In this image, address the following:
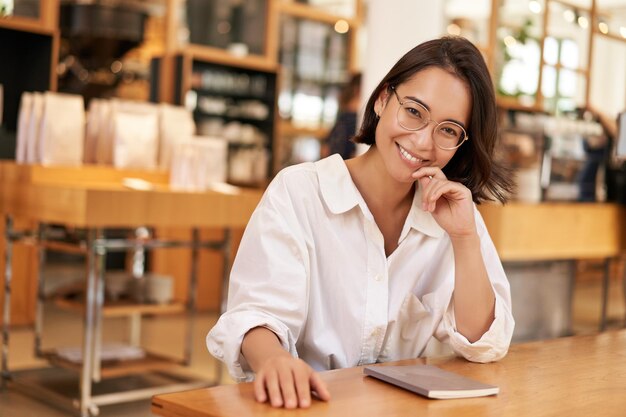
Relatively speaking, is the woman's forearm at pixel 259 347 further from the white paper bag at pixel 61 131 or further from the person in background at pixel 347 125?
the white paper bag at pixel 61 131

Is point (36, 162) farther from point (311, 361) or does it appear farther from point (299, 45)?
point (299, 45)

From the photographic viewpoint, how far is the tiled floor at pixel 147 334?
13.0ft

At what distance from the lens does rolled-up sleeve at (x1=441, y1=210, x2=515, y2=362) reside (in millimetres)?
1774

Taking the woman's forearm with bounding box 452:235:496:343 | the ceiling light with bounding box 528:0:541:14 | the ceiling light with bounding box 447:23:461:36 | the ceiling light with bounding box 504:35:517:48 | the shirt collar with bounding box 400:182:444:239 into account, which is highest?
the ceiling light with bounding box 528:0:541:14

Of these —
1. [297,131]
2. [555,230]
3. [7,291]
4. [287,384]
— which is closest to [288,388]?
[287,384]

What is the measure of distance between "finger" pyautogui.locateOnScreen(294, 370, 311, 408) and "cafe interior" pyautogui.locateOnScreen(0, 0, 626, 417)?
894mm

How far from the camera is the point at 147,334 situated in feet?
19.3

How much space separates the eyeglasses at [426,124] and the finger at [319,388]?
63 centimetres

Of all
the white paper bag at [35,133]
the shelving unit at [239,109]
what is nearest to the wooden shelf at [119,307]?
the white paper bag at [35,133]

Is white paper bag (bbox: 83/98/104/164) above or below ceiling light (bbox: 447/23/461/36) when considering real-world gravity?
below

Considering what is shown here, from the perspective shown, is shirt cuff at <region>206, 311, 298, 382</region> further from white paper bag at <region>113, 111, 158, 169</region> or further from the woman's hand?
white paper bag at <region>113, 111, 158, 169</region>

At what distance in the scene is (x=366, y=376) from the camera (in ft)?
4.92

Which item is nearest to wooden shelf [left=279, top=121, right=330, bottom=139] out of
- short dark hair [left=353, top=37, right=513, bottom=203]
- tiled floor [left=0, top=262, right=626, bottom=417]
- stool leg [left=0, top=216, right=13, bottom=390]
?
tiled floor [left=0, top=262, right=626, bottom=417]

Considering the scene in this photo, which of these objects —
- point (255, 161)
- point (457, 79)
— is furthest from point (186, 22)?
point (457, 79)
